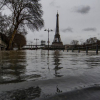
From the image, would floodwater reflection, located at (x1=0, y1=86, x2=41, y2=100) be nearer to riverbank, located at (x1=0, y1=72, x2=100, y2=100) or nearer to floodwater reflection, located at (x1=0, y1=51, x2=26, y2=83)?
riverbank, located at (x1=0, y1=72, x2=100, y2=100)

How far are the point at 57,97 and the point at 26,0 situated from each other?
2101 centimetres

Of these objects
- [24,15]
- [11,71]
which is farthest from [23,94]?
[24,15]

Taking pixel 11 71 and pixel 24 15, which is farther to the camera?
pixel 24 15

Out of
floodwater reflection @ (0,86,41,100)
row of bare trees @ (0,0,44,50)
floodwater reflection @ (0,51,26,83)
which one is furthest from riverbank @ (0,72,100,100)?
row of bare trees @ (0,0,44,50)

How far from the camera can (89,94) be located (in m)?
1.18

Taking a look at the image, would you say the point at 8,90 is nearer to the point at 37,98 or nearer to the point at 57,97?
the point at 37,98

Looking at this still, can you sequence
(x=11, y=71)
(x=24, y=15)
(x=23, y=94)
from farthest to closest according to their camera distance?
1. (x=24, y=15)
2. (x=11, y=71)
3. (x=23, y=94)

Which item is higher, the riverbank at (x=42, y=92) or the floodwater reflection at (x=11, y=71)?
the floodwater reflection at (x=11, y=71)

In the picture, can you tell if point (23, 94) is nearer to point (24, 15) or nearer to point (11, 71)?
point (11, 71)

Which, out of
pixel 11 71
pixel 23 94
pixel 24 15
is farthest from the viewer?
pixel 24 15

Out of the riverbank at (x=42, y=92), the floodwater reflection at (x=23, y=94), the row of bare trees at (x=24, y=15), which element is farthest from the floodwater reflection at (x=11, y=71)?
the row of bare trees at (x=24, y=15)

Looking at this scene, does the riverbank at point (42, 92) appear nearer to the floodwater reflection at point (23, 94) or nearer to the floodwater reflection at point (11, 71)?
the floodwater reflection at point (23, 94)

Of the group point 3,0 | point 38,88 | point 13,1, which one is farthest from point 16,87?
point 13,1

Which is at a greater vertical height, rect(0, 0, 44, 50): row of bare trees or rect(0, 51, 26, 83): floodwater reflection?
rect(0, 0, 44, 50): row of bare trees
